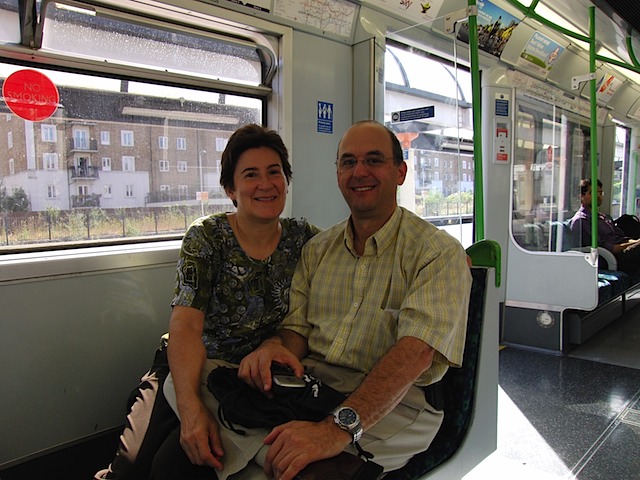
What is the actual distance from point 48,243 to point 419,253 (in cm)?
165

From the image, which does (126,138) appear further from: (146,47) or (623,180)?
(623,180)

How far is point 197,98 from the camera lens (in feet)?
8.57

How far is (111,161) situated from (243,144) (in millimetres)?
817

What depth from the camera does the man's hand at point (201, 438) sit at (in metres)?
1.37

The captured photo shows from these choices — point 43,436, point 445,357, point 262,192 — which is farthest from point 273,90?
point 43,436

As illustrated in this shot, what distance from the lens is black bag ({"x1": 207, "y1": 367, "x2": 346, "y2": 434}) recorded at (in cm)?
138

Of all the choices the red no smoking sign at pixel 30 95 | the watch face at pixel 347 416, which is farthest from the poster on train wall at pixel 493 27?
the watch face at pixel 347 416

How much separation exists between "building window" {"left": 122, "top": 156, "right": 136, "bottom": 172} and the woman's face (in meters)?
0.75

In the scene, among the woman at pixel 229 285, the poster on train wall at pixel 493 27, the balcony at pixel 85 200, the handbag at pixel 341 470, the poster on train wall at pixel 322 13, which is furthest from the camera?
the poster on train wall at pixel 493 27

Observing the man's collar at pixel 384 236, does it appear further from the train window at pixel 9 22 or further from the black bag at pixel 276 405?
the train window at pixel 9 22

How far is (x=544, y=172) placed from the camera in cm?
500

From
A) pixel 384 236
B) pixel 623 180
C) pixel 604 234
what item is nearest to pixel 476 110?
pixel 384 236

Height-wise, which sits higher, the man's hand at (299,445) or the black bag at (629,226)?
the black bag at (629,226)

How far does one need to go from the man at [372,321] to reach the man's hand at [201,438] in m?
0.18
